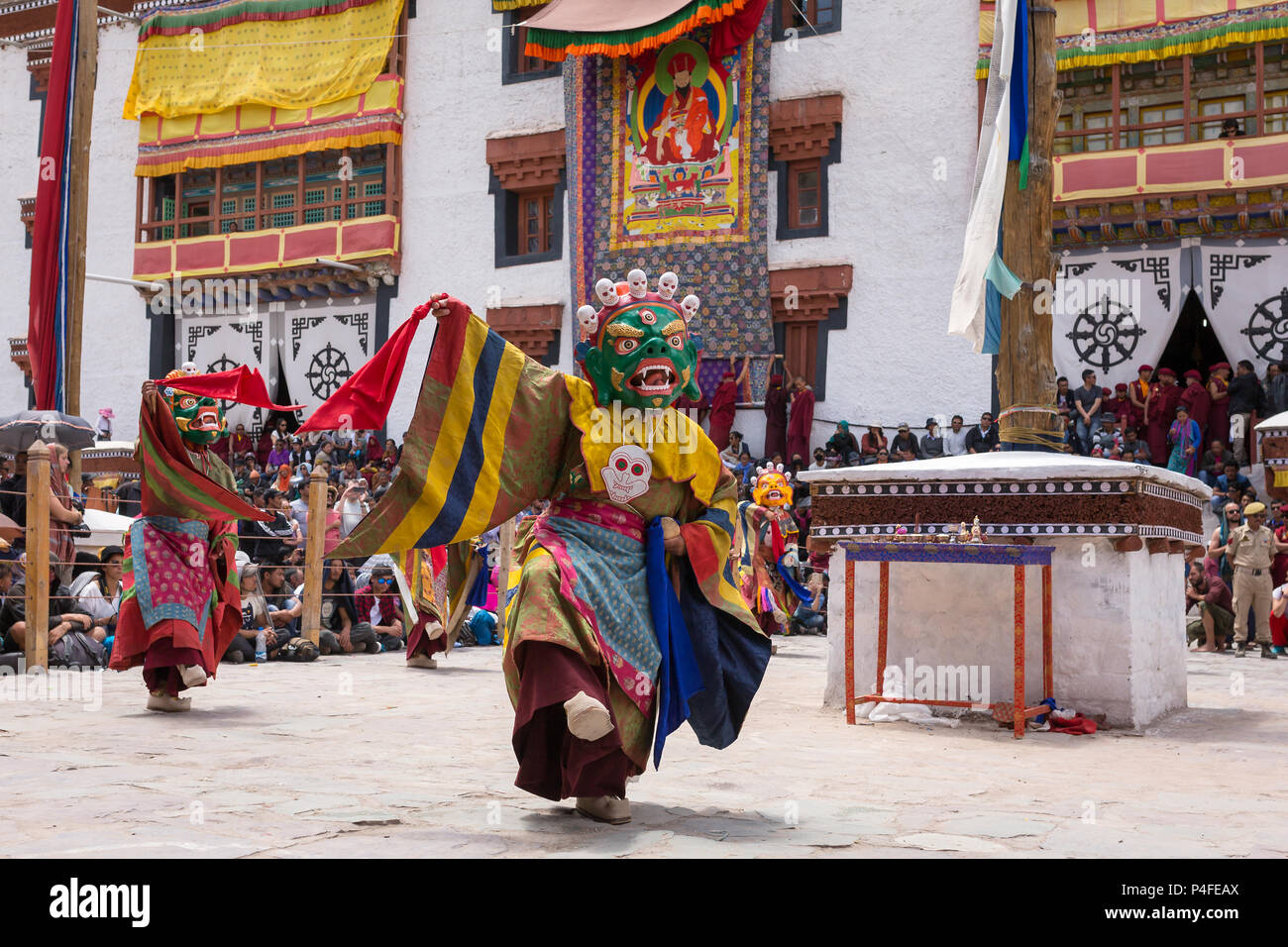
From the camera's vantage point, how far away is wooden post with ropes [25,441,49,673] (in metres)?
9.00

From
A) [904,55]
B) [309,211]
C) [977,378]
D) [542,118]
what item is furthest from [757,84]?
[309,211]

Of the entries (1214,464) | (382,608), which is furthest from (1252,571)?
(382,608)

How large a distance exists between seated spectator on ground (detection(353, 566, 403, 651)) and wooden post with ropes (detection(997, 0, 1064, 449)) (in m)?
6.86

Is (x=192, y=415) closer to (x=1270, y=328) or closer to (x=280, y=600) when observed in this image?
(x=280, y=600)

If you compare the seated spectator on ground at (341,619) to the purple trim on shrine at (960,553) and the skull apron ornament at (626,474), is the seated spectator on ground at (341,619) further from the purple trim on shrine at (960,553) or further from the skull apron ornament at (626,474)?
the skull apron ornament at (626,474)

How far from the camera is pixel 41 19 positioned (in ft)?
85.4

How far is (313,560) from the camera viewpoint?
11453 mm

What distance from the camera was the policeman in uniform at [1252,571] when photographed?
12562 millimetres

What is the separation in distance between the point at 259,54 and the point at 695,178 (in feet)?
27.8

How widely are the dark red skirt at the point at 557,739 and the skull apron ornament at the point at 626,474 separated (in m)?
0.61

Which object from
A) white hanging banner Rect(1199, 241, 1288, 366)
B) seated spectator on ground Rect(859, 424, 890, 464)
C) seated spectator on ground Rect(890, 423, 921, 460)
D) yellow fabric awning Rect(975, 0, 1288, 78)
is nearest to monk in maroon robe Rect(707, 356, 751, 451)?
seated spectator on ground Rect(859, 424, 890, 464)

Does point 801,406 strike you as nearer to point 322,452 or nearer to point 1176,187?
point 1176,187

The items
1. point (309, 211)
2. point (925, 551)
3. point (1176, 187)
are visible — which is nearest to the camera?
point (925, 551)

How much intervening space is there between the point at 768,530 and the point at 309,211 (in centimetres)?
1398
